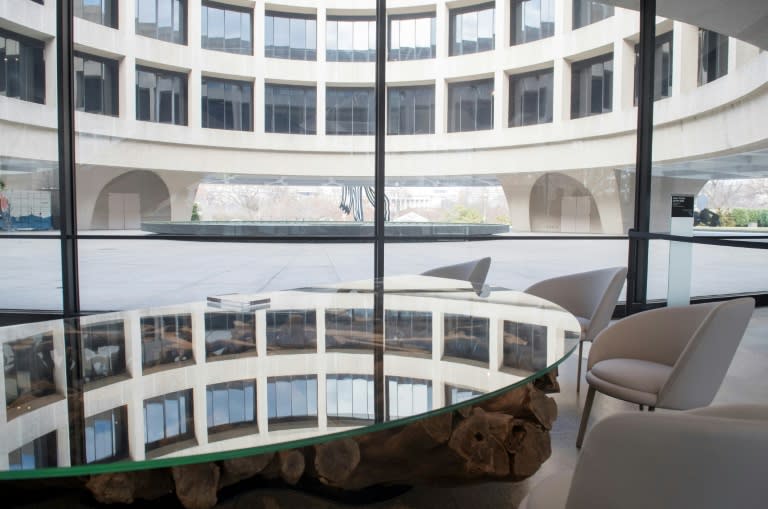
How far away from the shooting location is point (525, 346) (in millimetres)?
2068

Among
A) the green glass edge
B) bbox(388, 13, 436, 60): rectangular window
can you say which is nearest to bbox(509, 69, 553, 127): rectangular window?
bbox(388, 13, 436, 60): rectangular window

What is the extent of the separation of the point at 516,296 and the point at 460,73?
3.39 meters

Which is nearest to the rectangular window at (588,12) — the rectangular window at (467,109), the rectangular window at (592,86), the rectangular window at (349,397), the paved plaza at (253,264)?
the rectangular window at (592,86)

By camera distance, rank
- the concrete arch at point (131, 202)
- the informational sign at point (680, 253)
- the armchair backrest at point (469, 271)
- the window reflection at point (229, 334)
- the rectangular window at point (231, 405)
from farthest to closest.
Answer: the concrete arch at point (131, 202) < the informational sign at point (680, 253) < the armchair backrest at point (469, 271) < the window reflection at point (229, 334) < the rectangular window at point (231, 405)

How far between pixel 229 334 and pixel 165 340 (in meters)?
0.23

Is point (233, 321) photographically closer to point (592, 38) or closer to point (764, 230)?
point (592, 38)

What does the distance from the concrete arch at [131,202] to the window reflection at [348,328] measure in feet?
11.7

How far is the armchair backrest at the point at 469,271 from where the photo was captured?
13.8ft

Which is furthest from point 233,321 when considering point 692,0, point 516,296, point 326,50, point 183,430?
point 692,0

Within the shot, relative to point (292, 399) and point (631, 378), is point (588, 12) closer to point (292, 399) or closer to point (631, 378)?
point (631, 378)

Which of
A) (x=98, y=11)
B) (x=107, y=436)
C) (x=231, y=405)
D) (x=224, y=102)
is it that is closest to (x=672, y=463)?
(x=231, y=405)

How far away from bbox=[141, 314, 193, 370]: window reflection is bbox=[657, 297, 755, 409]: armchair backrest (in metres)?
1.76

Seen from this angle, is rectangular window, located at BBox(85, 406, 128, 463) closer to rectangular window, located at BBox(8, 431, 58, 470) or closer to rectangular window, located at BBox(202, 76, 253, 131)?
rectangular window, located at BBox(8, 431, 58, 470)

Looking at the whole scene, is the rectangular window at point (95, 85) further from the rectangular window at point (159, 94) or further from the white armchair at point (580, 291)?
the white armchair at point (580, 291)
